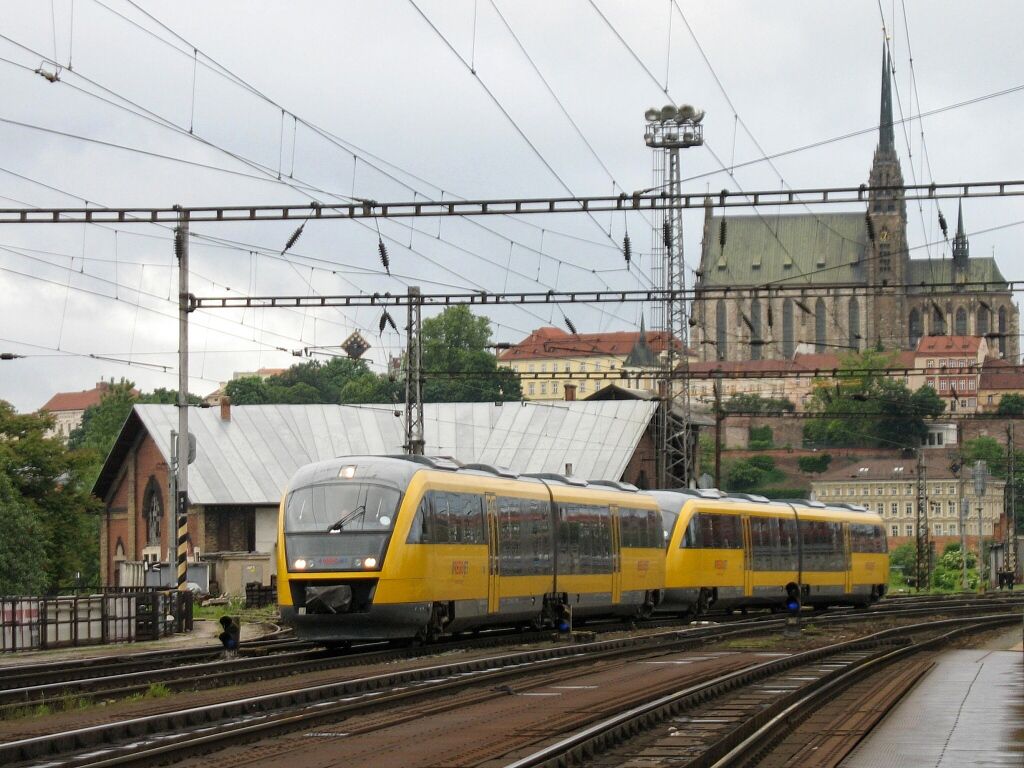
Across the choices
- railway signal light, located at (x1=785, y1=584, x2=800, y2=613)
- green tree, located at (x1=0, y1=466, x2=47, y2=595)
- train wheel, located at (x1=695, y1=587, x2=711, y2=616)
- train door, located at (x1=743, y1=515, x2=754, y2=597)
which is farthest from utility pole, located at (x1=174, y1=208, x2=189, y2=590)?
green tree, located at (x1=0, y1=466, x2=47, y2=595)

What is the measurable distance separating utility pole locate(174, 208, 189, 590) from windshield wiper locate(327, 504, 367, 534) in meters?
9.69

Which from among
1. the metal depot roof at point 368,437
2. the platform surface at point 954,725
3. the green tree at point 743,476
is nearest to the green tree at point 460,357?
the green tree at point 743,476

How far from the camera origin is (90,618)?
3403 cm

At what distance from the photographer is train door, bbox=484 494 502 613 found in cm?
2919

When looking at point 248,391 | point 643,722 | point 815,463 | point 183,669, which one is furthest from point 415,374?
point 815,463

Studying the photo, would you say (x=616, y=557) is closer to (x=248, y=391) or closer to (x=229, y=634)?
(x=229, y=634)

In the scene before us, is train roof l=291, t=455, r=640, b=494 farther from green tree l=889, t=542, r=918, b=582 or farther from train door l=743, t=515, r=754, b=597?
green tree l=889, t=542, r=918, b=582

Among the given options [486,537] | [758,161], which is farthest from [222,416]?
[486,537]

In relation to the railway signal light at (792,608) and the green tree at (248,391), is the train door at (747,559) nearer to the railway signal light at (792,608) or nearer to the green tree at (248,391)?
the railway signal light at (792,608)

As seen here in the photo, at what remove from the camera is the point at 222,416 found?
81625 millimetres

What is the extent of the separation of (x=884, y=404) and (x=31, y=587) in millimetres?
140416

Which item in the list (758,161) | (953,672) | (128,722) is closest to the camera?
(128,722)

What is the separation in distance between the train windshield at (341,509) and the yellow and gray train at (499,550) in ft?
0.07

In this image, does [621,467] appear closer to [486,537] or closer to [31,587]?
[31,587]
